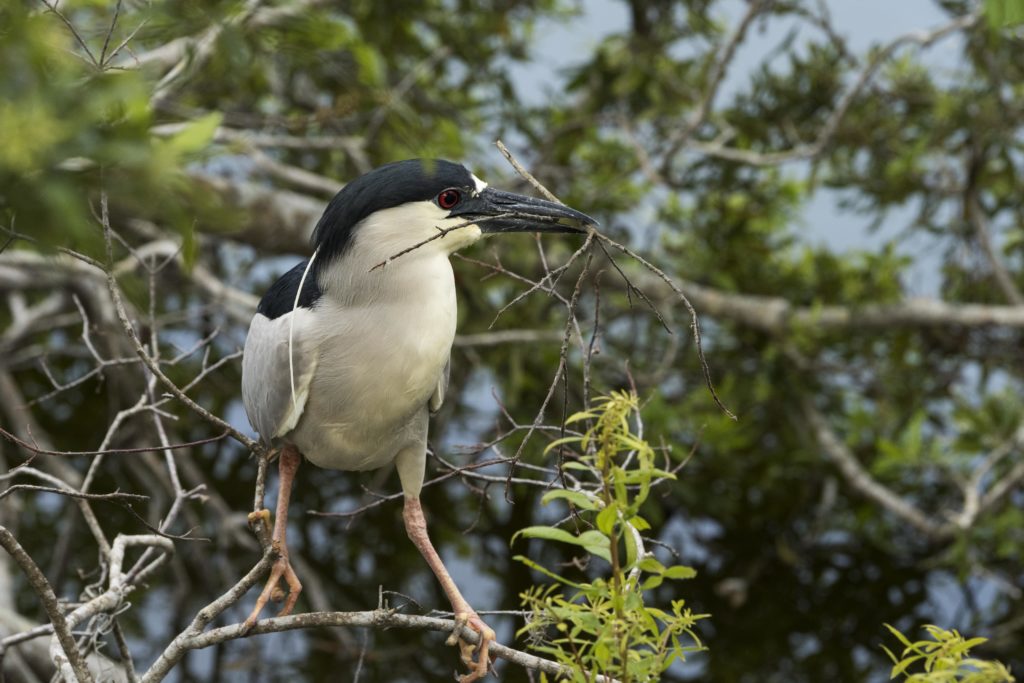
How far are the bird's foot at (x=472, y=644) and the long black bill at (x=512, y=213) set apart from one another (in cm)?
43

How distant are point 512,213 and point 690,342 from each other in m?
2.68

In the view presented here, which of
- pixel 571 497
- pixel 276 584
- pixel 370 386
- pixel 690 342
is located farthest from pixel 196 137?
pixel 690 342

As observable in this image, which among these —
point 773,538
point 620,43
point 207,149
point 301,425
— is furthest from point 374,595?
point 207,149

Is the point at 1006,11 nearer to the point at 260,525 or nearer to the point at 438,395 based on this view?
the point at 438,395

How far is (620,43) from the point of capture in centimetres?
386

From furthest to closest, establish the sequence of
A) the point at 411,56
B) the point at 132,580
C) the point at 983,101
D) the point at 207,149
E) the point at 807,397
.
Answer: the point at 411,56
the point at 807,397
the point at 983,101
the point at 132,580
the point at 207,149

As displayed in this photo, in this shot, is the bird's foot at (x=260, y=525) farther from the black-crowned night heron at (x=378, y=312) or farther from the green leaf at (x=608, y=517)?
the green leaf at (x=608, y=517)

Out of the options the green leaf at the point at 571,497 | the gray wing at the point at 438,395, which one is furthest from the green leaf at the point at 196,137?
the gray wing at the point at 438,395

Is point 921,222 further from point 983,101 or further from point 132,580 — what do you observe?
point 132,580

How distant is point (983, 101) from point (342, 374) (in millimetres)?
2757

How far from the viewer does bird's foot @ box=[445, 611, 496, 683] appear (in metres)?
1.24

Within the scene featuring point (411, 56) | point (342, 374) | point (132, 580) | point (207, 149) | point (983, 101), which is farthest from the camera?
point (411, 56)

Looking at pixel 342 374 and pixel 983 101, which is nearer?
pixel 342 374

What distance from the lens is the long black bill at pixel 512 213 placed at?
1.16 meters
